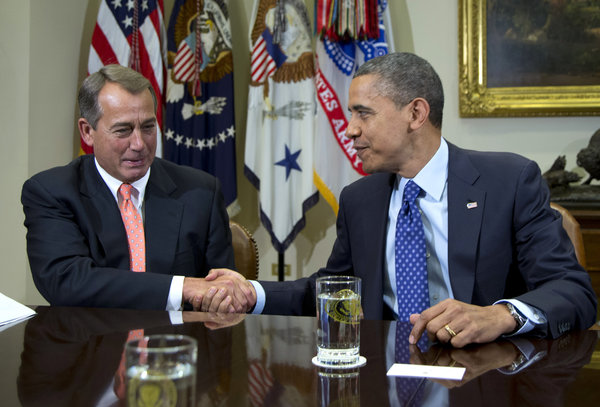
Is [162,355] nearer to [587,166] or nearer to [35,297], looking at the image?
[587,166]

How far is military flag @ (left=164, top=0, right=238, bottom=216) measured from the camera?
4.62 metres

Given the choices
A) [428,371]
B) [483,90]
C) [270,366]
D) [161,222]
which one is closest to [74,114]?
[161,222]

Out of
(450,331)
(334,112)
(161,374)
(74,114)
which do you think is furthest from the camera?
(74,114)

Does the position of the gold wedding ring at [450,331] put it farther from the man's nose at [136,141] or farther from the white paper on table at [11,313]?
the man's nose at [136,141]

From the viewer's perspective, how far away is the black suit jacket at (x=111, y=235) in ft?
6.70

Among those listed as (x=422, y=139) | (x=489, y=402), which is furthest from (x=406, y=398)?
(x=422, y=139)

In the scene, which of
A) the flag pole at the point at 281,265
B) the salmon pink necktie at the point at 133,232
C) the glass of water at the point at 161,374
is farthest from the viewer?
the flag pole at the point at 281,265

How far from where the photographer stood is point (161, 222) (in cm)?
244

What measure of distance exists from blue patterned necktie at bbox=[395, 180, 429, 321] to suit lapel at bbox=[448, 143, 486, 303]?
0.29ft

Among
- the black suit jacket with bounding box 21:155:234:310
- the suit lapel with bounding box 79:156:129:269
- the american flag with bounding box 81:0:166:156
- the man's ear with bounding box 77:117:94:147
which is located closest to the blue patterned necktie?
the black suit jacket with bounding box 21:155:234:310

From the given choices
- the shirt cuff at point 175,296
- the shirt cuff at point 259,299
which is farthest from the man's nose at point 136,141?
the shirt cuff at point 259,299

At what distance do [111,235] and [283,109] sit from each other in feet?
8.04

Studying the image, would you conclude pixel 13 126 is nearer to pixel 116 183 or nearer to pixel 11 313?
pixel 116 183

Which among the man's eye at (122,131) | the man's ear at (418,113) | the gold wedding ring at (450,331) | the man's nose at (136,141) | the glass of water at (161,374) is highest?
the man's ear at (418,113)
